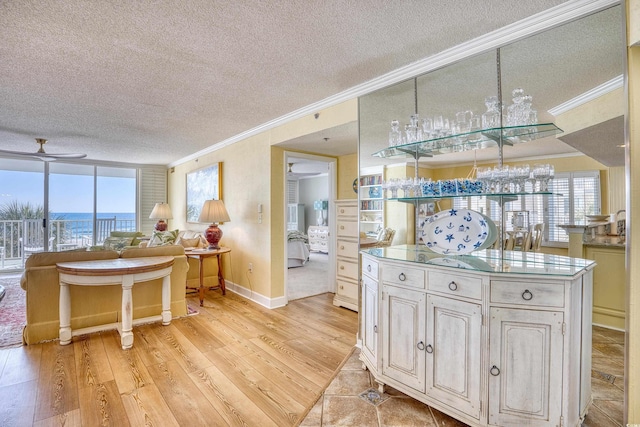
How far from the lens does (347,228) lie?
13.1 feet

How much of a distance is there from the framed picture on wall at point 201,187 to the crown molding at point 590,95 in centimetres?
470

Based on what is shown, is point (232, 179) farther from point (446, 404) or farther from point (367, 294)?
point (446, 404)

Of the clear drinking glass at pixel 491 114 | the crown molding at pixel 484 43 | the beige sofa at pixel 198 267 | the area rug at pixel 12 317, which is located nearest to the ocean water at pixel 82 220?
the area rug at pixel 12 317

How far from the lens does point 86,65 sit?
2.45m

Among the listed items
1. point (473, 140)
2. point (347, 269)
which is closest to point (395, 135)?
point (473, 140)

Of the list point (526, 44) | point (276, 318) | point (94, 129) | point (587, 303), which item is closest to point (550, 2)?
point (526, 44)

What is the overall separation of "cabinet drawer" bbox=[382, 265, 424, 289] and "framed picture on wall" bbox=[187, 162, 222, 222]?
12.9ft

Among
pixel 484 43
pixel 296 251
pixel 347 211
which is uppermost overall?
pixel 484 43

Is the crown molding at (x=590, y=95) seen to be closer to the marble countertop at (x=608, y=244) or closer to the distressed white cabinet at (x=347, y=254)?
the marble countertop at (x=608, y=244)

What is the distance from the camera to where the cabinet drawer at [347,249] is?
3.88 metres

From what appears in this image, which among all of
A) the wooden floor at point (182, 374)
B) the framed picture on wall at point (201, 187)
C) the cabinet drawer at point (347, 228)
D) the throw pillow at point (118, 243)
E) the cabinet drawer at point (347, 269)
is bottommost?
the wooden floor at point (182, 374)

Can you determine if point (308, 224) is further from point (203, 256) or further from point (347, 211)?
point (347, 211)

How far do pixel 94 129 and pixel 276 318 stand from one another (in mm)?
3753

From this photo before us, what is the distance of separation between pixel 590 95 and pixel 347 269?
9.67ft
